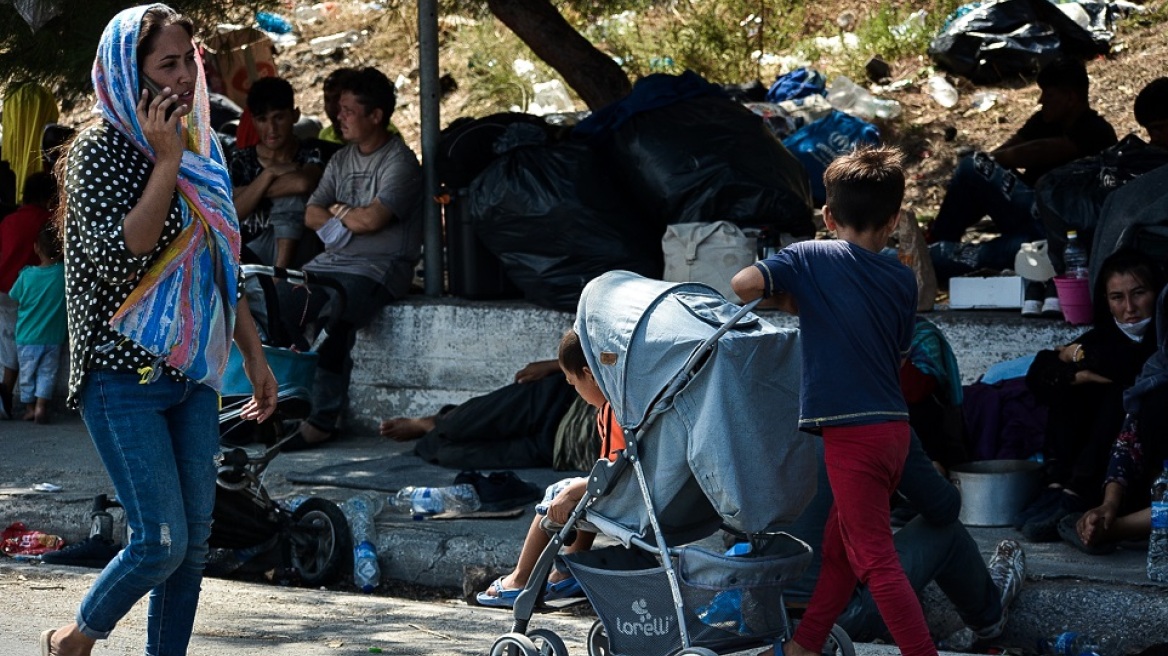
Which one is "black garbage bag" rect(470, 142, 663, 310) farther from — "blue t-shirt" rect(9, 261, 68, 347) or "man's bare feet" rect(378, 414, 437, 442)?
"blue t-shirt" rect(9, 261, 68, 347)

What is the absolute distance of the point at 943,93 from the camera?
36.4 ft

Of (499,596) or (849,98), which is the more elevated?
(849,98)

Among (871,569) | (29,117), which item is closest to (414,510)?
(871,569)

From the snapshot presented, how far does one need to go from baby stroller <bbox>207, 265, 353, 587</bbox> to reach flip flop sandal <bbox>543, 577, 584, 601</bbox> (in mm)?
1040

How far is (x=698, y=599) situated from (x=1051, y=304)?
325cm

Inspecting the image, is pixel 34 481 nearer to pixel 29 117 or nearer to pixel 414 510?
pixel 414 510

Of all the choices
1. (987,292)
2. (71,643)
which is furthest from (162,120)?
(987,292)

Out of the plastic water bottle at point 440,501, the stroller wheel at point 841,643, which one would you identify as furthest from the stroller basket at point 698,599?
the plastic water bottle at point 440,501

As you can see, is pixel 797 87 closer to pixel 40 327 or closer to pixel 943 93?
pixel 943 93

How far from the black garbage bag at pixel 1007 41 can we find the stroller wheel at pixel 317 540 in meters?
6.83

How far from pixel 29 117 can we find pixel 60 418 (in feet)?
8.32

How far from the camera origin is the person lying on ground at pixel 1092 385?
214 inches

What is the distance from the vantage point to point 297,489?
21.7 ft

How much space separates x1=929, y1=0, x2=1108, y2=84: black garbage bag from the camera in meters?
10.8
